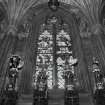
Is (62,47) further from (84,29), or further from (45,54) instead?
(84,29)

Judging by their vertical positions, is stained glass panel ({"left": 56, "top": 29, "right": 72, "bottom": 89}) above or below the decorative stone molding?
below

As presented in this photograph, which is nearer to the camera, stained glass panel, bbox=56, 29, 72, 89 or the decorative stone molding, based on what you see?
stained glass panel, bbox=56, 29, 72, 89

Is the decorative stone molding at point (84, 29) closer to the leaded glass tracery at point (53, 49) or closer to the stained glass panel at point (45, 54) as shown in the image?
the leaded glass tracery at point (53, 49)

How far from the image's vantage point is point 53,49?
12.8 meters

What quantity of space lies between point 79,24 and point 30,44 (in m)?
3.63

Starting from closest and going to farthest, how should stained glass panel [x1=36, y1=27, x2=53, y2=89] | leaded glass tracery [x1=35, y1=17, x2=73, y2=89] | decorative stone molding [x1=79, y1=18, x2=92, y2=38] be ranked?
leaded glass tracery [x1=35, y1=17, x2=73, y2=89]
stained glass panel [x1=36, y1=27, x2=53, y2=89]
decorative stone molding [x1=79, y1=18, x2=92, y2=38]

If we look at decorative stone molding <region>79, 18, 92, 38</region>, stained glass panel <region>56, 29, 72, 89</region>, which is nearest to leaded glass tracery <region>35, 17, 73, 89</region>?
stained glass panel <region>56, 29, 72, 89</region>

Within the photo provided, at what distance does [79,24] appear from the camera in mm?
14602

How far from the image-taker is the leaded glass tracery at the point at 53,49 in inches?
440

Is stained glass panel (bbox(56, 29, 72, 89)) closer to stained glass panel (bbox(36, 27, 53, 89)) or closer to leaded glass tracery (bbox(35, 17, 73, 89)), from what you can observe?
leaded glass tracery (bbox(35, 17, 73, 89))

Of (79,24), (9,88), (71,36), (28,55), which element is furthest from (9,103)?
(79,24)

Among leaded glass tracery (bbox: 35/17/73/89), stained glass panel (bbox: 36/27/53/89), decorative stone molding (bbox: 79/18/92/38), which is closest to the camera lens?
leaded glass tracery (bbox: 35/17/73/89)

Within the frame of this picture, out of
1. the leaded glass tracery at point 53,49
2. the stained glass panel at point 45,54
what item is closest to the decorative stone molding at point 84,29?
the leaded glass tracery at point 53,49

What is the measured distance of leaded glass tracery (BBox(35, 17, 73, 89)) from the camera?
11.2m
